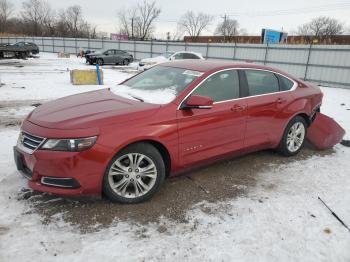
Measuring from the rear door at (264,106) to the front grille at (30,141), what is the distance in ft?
8.89

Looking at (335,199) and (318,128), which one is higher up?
(318,128)

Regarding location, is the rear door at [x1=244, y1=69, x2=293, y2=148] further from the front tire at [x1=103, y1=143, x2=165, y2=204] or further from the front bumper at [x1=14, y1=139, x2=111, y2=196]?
the front bumper at [x1=14, y1=139, x2=111, y2=196]

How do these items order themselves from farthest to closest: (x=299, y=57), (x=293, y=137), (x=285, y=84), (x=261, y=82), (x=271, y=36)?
(x=271, y=36) → (x=299, y=57) → (x=293, y=137) → (x=285, y=84) → (x=261, y=82)

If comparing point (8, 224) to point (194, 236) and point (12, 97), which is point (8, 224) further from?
point (12, 97)

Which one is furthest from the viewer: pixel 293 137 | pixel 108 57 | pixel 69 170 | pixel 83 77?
pixel 108 57

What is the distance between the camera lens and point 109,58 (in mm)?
26516

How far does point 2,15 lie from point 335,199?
302 ft

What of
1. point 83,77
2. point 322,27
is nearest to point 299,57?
point 83,77

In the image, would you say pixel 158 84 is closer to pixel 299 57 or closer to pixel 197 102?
pixel 197 102

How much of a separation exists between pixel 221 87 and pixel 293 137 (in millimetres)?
1860

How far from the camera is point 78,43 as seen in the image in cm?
3950

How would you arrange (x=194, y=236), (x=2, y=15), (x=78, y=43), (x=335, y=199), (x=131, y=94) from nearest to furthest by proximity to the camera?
1. (x=194, y=236)
2. (x=335, y=199)
3. (x=131, y=94)
4. (x=78, y=43)
5. (x=2, y=15)

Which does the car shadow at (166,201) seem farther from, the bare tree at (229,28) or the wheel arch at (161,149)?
the bare tree at (229,28)

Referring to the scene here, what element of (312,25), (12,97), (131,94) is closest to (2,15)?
(312,25)
